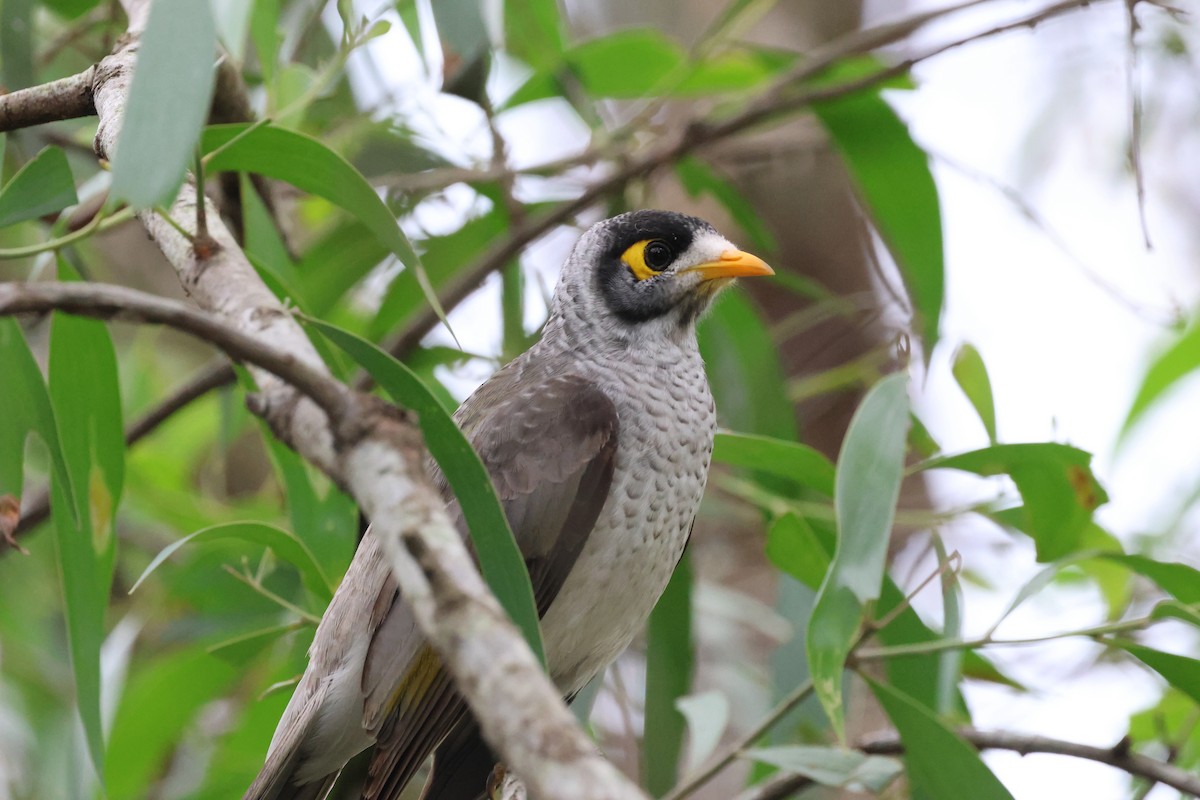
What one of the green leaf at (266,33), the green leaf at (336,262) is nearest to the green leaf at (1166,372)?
the green leaf at (336,262)

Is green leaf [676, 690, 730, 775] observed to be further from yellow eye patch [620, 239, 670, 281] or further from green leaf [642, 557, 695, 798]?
yellow eye patch [620, 239, 670, 281]

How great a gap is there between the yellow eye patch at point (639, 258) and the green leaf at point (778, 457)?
0.44 m

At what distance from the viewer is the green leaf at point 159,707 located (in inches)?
138

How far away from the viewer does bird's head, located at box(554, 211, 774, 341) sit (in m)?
2.84

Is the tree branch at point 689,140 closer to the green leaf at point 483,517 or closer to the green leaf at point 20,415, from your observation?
the green leaf at point 20,415

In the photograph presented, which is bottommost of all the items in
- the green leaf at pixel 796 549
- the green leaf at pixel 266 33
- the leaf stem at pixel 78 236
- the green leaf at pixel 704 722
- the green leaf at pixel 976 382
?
the green leaf at pixel 704 722

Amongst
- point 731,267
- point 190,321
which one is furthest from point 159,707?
point 190,321

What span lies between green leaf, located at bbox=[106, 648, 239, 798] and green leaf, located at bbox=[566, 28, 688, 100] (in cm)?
198

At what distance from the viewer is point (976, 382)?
2.65 meters

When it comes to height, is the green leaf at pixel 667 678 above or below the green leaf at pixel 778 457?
below

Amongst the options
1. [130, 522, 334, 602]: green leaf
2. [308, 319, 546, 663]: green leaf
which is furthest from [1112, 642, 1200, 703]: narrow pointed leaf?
[130, 522, 334, 602]: green leaf

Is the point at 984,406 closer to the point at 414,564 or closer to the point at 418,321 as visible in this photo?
the point at 418,321

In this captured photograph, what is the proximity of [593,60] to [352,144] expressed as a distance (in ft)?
2.56

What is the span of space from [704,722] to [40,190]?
5.21ft
